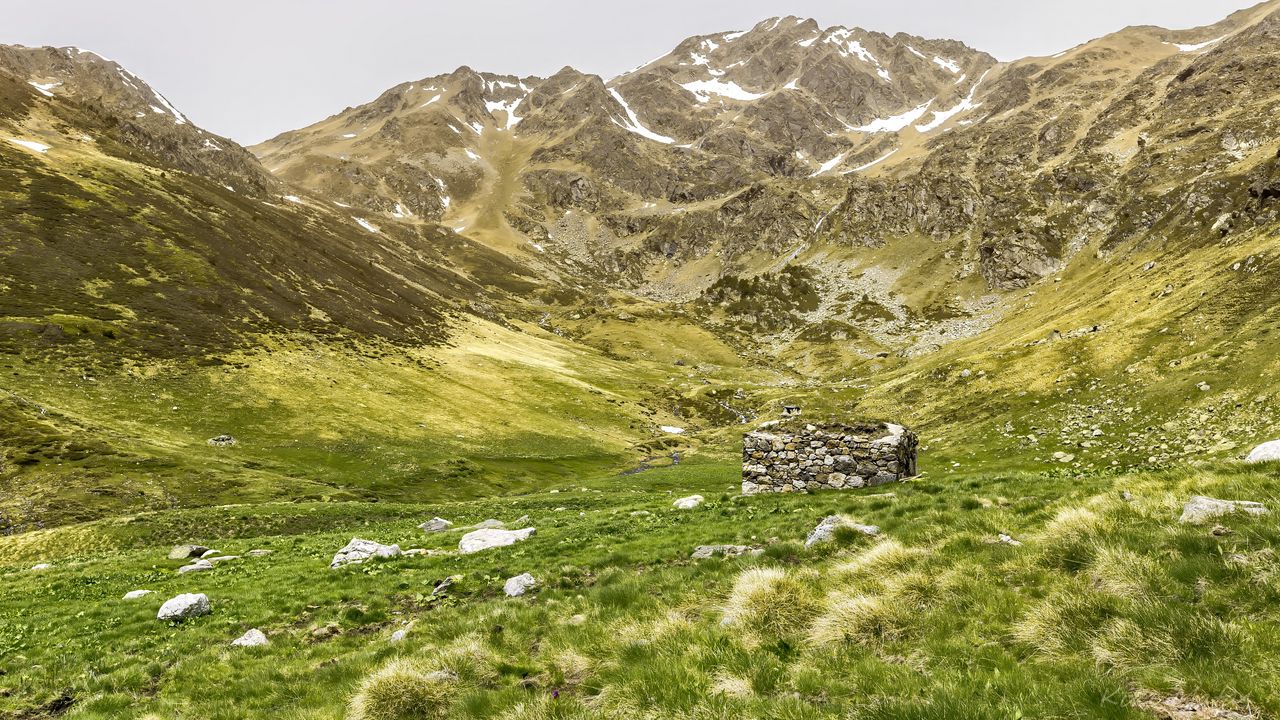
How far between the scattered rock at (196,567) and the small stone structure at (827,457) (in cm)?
2494

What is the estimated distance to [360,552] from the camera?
960 inches

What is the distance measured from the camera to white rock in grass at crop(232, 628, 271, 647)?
50.5 ft

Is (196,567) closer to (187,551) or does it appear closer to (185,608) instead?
(187,551)

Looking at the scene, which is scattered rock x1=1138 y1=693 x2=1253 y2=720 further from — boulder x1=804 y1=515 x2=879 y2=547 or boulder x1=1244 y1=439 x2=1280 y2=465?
boulder x1=1244 y1=439 x2=1280 y2=465

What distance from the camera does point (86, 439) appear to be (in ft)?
157

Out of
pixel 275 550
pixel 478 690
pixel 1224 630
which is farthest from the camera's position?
pixel 275 550

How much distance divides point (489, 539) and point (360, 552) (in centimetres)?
538

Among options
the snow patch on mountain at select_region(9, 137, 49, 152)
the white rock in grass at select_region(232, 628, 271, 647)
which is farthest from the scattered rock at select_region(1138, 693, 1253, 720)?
the snow patch on mountain at select_region(9, 137, 49, 152)

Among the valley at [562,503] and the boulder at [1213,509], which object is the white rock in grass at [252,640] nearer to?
the valley at [562,503]

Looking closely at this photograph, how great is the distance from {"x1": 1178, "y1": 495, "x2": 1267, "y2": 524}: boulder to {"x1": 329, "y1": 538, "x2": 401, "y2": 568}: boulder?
24972 millimetres

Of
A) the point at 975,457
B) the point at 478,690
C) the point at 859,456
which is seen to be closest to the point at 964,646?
the point at 478,690

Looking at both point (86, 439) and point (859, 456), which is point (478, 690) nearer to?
point (859, 456)

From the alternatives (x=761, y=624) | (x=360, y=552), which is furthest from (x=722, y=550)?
(x=360, y=552)

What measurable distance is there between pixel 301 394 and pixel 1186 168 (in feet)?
773
